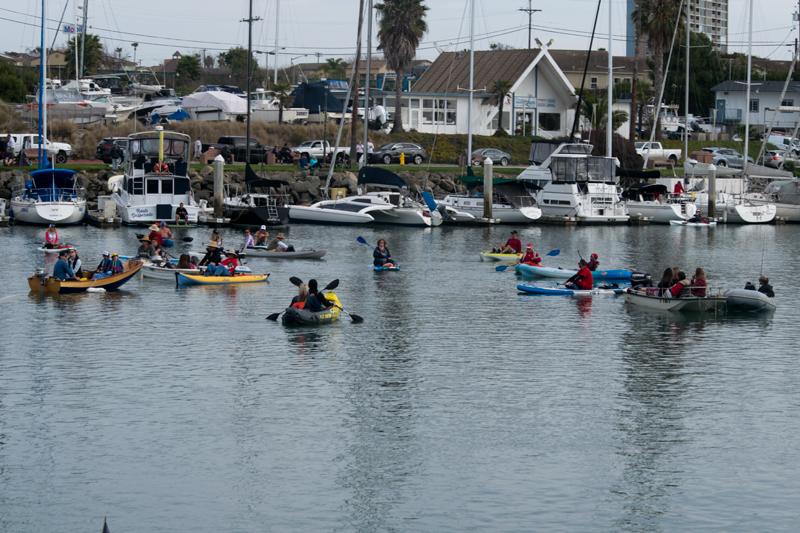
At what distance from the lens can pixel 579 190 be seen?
78.8 m

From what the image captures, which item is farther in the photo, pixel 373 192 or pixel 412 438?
pixel 373 192

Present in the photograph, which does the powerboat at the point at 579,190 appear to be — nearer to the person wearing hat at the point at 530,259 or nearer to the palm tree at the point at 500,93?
the person wearing hat at the point at 530,259

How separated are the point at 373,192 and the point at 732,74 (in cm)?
7544

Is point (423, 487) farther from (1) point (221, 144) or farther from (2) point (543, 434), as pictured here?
(1) point (221, 144)

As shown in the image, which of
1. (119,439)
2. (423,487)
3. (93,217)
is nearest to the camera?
(423,487)

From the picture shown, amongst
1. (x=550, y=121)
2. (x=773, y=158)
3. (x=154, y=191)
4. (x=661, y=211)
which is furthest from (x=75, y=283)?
(x=773, y=158)

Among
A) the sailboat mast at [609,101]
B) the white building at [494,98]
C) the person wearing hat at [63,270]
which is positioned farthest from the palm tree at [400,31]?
the person wearing hat at [63,270]

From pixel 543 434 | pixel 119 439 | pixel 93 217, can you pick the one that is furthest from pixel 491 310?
pixel 93 217

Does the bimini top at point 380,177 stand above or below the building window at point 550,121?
below

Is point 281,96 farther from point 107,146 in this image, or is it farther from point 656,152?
point 656,152

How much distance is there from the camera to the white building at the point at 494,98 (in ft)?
351

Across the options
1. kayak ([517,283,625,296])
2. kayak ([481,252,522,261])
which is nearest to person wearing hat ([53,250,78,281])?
kayak ([517,283,625,296])

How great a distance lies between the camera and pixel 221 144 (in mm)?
92000

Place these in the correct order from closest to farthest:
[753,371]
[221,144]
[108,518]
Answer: [108,518] < [753,371] < [221,144]
